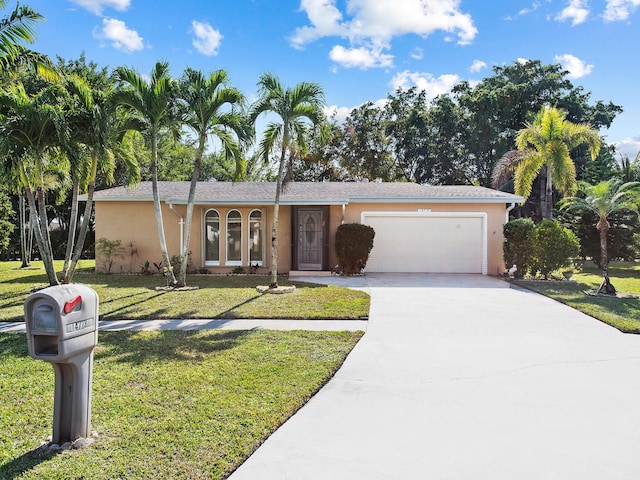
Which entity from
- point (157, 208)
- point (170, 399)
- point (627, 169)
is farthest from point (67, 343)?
point (627, 169)

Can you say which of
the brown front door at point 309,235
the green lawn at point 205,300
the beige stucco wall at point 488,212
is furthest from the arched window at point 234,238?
the beige stucco wall at point 488,212

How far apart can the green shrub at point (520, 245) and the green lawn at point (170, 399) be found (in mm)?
8685

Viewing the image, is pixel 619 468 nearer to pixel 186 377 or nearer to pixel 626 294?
pixel 186 377

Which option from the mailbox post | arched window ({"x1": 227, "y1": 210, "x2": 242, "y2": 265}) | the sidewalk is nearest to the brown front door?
arched window ({"x1": 227, "y1": 210, "x2": 242, "y2": 265})

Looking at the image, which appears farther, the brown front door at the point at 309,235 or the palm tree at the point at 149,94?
the brown front door at the point at 309,235

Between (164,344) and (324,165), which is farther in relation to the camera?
(324,165)

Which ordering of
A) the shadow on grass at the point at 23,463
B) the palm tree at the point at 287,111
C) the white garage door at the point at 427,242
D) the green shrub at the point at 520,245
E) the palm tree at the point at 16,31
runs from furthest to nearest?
the white garage door at the point at 427,242 < the green shrub at the point at 520,245 < the palm tree at the point at 287,111 < the palm tree at the point at 16,31 < the shadow on grass at the point at 23,463

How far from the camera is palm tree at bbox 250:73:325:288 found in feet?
33.4

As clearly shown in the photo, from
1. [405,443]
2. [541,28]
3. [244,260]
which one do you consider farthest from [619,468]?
[541,28]

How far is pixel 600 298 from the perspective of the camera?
10.2m

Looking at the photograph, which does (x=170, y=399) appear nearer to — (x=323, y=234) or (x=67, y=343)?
(x=67, y=343)

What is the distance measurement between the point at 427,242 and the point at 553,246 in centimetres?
407

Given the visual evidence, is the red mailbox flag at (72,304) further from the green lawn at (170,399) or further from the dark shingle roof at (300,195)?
the dark shingle roof at (300,195)

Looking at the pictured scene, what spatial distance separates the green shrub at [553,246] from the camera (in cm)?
1247
